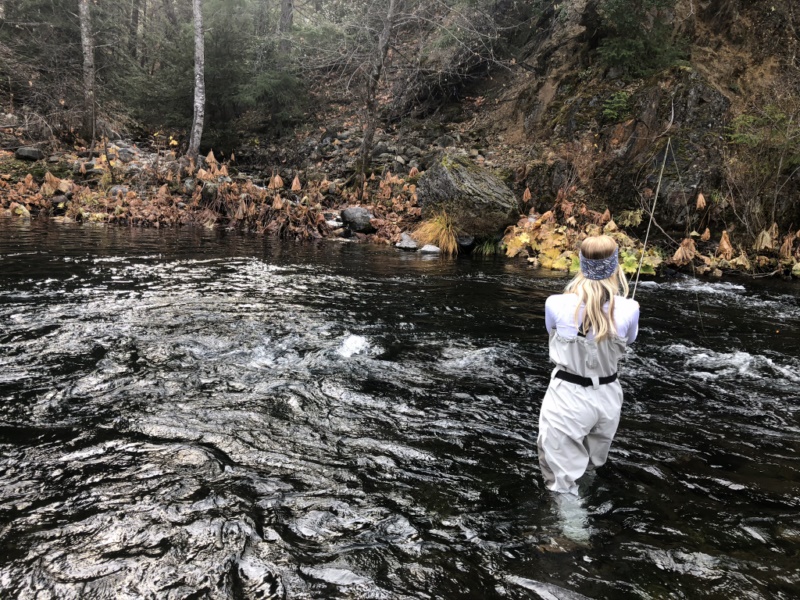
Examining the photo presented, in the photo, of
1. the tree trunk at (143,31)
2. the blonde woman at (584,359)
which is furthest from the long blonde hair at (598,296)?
the tree trunk at (143,31)

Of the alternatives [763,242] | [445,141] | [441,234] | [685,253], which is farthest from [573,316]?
[445,141]

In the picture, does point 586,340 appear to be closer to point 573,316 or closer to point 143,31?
point 573,316

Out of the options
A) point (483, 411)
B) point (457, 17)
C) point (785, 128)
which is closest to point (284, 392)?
point (483, 411)

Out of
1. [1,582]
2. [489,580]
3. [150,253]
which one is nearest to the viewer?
[1,582]

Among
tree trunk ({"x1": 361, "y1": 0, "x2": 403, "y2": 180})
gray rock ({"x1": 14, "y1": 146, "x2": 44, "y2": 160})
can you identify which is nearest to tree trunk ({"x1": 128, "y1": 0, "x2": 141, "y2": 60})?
gray rock ({"x1": 14, "y1": 146, "x2": 44, "y2": 160})

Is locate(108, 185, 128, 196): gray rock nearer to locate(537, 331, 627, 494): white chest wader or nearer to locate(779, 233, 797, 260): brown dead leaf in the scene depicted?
locate(537, 331, 627, 494): white chest wader

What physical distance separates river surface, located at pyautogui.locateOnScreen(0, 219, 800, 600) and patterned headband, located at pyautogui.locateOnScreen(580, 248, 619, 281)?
145 cm

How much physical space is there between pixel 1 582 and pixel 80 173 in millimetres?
19230

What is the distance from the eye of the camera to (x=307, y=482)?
11.2 ft

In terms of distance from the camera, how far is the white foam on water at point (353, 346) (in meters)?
5.91

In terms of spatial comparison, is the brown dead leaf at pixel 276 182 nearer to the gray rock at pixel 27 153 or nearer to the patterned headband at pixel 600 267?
the gray rock at pixel 27 153

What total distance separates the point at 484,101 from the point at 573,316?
2077 centimetres

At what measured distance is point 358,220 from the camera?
16.6m

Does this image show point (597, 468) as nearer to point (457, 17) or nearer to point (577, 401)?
point (577, 401)
